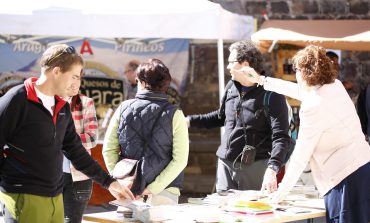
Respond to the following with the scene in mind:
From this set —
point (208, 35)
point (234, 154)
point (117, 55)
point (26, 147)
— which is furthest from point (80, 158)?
point (117, 55)

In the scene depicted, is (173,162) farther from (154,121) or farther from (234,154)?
(234,154)

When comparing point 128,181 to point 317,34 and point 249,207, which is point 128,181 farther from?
point 317,34

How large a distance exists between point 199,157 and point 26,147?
7572mm

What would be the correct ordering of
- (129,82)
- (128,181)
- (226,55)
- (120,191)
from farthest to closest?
1. (226,55)
2. (129,82)
3. (128,181)
4. (120,191)

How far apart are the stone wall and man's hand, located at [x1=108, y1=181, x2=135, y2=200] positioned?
21.9 feet

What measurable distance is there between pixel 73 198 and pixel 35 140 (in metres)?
1.45

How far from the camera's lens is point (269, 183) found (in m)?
5.73

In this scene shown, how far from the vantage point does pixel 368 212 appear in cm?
551

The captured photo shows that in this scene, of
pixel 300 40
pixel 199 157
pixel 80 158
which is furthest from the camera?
pixel 199 157

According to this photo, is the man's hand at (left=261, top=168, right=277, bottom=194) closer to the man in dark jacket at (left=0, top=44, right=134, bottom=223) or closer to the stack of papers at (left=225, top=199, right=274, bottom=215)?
the stack of papers at (left=225, top=199, right=274, bottom=215)

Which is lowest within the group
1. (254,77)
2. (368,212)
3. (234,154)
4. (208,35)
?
(368,212)

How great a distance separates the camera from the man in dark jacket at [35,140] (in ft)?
14.1

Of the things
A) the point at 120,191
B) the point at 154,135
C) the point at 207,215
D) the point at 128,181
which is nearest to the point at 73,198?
the point at 128,181

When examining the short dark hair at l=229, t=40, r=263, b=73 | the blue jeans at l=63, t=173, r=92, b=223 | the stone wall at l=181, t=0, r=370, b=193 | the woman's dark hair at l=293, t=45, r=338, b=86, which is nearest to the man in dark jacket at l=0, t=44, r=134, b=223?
the blue jeans at l=63, t=173, r=92, b=223
